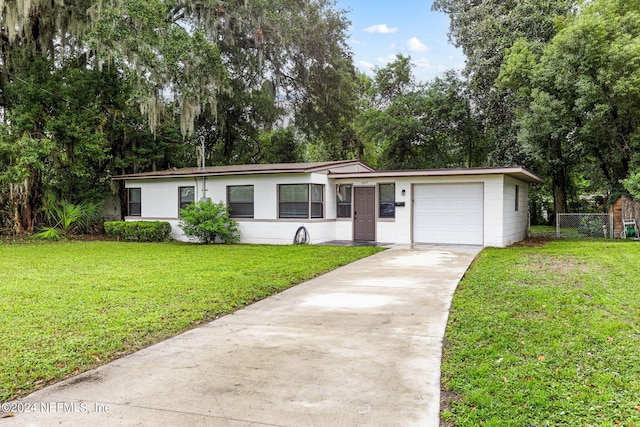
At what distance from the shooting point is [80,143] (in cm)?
1473

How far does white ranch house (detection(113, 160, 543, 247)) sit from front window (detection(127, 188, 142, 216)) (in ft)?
6.92

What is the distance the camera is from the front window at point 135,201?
637 inches

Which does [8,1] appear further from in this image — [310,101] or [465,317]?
[465,317]

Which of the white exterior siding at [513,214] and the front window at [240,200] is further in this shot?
the front window at [240,200]

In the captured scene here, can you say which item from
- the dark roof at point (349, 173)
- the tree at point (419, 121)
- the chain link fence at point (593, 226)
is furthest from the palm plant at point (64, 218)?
the chain link fence at point (593, 226)

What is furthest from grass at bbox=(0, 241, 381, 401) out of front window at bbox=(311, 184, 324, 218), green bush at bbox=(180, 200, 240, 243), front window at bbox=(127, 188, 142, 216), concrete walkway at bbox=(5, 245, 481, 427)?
front window at bbox=(127, 188, 142, 216)

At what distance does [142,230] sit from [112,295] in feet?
29.9

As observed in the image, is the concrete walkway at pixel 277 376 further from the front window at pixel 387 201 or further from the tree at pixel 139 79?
the tree at pixel 139 79

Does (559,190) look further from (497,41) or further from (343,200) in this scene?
(343,200)

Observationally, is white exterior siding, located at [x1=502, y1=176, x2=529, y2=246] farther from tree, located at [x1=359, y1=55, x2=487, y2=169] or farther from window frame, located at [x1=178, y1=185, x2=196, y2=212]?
window frame, located at [x1=178, y1=185, x2=196, y2=212]

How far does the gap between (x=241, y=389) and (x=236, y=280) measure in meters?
4.03

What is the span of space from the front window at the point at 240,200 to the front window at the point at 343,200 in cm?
275

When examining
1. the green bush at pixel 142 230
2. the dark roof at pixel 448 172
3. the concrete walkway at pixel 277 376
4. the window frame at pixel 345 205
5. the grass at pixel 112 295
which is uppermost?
the dark roof at pixel 448 172

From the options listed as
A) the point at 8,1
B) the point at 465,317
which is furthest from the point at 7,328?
the point at 8,1
